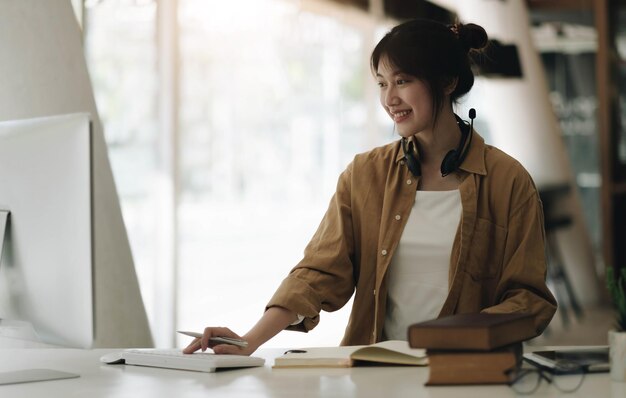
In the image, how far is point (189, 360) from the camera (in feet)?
6.22

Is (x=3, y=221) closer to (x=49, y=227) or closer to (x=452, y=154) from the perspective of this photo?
(x=49, y=227)

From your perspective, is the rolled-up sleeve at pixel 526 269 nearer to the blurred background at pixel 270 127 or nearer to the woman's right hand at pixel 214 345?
the woman's right hand at pixel 214 345

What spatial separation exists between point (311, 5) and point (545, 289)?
4013mm

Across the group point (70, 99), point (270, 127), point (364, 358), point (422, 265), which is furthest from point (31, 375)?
point (270, 127)

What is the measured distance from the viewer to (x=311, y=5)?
5.90 metres

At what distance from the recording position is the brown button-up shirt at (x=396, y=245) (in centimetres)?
225

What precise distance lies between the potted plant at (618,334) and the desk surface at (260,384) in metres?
0.03

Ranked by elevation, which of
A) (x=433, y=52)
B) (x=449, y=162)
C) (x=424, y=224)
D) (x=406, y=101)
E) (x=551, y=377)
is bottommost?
(x=551, y=377)

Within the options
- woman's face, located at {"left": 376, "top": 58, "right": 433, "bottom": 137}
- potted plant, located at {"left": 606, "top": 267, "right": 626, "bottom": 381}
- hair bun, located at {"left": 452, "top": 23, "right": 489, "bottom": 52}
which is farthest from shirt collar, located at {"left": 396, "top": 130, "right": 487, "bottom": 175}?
potted plant, located at {"left": 606, "top": 267, "right": 626, "bottom": 381}

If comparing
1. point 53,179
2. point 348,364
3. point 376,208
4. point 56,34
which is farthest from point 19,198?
point 56,34

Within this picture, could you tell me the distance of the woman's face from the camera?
89.7 inches

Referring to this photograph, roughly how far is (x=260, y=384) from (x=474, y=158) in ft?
3.06

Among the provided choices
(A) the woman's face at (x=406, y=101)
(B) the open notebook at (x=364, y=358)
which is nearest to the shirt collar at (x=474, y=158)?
(A) the woman's face at (x=406, y=101)

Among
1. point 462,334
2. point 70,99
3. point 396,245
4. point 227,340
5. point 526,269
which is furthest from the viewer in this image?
point 70,99
